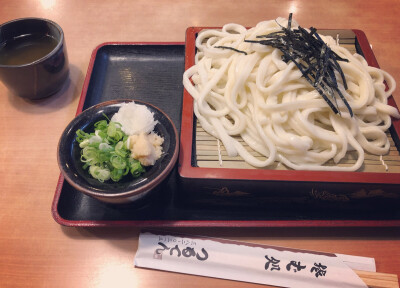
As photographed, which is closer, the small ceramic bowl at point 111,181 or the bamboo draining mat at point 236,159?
the small ceramic bowl at point 111,181

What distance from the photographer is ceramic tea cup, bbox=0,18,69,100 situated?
185 centimetres

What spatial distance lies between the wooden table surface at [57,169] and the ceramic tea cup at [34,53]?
148mm

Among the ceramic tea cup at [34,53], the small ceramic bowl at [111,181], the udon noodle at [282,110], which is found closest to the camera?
the small ceramic bowl at [111,181]

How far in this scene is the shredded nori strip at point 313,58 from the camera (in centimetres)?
157

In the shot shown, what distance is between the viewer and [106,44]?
7.36 feet

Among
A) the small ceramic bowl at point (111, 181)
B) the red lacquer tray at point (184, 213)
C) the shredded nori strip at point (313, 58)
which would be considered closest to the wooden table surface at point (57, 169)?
the red lacquer tray at point (184, 213)

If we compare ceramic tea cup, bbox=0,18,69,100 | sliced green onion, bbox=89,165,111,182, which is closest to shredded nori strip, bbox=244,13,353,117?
sliced green onion, bbox=89,165,111,182

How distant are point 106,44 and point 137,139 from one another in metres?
1.21

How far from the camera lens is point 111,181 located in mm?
1378

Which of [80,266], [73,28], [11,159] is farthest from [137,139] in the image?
[73,28]

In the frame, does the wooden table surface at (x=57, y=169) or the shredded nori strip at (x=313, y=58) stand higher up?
the shredded nori strip at (x=313, y=58)

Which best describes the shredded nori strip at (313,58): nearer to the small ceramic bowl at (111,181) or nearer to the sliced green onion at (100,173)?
the small ceramic bowl at (111,181)

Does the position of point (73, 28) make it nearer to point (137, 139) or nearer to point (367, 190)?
point (137, 139)

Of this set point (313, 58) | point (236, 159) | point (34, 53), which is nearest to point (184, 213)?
point (236, 159)
